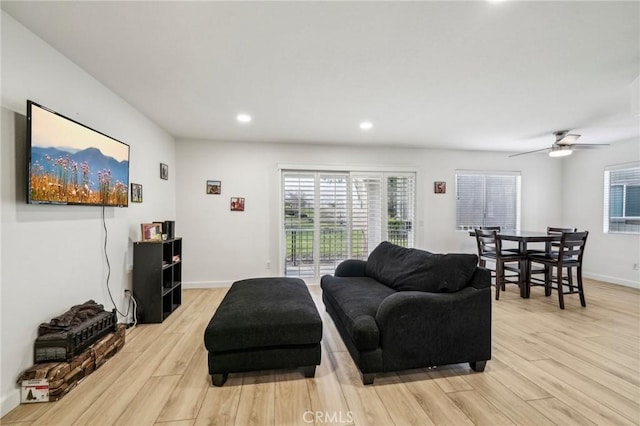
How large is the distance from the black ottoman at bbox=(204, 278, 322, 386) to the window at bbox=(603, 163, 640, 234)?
575 centimetres

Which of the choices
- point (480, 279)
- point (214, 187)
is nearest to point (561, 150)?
point (480, 279)

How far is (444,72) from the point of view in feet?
7.70

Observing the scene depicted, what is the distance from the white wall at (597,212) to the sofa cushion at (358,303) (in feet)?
15.3

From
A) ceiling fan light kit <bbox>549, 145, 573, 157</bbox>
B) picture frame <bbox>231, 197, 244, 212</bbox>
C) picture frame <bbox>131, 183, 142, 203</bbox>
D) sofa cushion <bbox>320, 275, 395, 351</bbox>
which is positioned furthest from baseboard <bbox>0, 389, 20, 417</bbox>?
ceiling fan light kit <bbox>549, 145, 573, 157</bbox>

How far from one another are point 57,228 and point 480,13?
3215 mm

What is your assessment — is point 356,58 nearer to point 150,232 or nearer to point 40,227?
point 40,227

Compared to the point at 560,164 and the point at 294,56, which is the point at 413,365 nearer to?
the point at 294,56

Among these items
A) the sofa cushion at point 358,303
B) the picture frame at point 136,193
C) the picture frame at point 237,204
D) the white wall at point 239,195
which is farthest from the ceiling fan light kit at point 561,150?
the picture frame at point 136,193

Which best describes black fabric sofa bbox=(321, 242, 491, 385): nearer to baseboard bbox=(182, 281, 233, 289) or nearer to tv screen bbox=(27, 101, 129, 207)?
tv screen bbox=(27, 101, 129, 207)

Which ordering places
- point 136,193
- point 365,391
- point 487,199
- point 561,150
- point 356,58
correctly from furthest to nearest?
point 487,199 < point 561,150 < point 136,193 < point 356,58 < point 365,391

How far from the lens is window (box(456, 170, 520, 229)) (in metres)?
5.32

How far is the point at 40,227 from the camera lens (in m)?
1.92

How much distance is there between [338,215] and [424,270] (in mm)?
2579

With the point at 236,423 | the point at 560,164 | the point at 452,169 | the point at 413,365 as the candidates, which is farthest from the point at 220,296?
the point at 560,164
